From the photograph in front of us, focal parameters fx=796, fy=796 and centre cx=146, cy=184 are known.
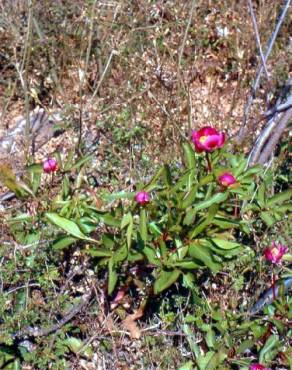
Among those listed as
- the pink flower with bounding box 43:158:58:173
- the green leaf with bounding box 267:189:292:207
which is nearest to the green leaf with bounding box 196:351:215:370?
the green leaf with bounding box 267:189:292:207

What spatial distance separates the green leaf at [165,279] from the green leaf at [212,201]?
0.78 feet

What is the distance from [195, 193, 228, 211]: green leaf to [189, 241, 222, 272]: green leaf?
0.44 feet

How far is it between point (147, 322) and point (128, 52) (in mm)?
1667

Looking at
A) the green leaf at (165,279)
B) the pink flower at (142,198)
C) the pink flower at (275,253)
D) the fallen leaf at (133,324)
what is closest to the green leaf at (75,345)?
the fallen leaf at (133,324)

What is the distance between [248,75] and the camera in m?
4.29

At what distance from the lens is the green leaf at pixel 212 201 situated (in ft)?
9.17

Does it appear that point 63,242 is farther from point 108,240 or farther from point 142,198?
point 142,198

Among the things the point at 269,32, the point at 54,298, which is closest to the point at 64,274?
the point at 54,298

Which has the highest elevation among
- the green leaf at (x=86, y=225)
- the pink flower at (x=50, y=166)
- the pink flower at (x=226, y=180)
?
the pink flower at (x=226, y=180)

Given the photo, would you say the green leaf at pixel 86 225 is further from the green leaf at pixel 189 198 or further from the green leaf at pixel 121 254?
the green leaf at pixel 189 198

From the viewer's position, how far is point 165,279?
2783mm

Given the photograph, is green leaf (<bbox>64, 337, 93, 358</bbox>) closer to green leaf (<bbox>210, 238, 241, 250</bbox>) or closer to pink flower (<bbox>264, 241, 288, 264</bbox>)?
green leaf (<bbox>210, 238, 241, 250</bbox>)

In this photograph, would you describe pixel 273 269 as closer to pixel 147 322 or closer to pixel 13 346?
pixel 147 322

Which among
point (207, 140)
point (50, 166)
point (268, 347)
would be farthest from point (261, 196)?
point (50, 166)
